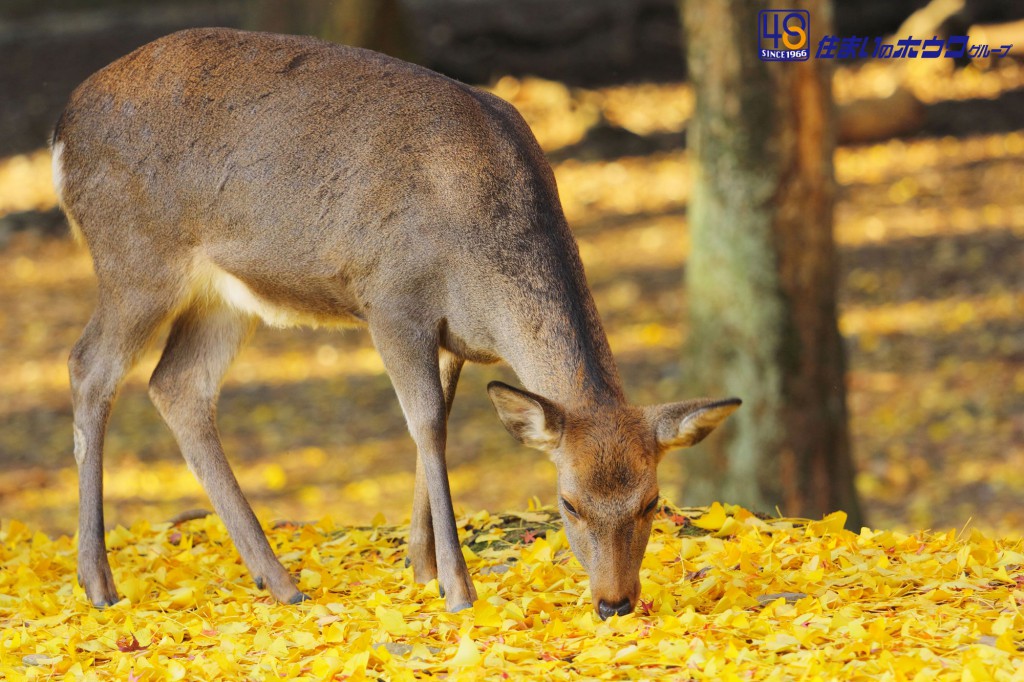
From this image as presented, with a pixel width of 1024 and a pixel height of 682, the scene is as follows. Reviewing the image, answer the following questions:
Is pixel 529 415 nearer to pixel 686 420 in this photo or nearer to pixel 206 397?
pixel 686 420

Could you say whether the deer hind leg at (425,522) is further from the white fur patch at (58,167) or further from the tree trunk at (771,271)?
the tree trunk at (771,271)

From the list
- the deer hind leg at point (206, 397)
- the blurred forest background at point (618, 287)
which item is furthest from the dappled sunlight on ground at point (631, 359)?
the deer hind leg at point (206, 397)

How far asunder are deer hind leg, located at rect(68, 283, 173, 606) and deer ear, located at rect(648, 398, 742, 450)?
228 cm

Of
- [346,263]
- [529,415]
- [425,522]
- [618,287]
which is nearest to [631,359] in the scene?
[618,287]

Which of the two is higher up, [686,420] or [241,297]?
[241,297]

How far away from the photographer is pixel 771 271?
8250mm

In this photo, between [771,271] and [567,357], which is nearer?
[567,357]

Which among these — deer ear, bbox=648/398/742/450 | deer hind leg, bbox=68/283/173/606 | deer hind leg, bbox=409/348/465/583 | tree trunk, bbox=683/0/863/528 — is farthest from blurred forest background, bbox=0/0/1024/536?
deer ear, bbox=648/398/742/450

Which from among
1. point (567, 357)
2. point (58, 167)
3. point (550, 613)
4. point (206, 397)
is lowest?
point (550, 613)

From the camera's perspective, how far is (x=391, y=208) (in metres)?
5.29

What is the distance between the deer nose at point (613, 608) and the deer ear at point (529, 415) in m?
0.56

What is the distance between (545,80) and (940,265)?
614 centimetres

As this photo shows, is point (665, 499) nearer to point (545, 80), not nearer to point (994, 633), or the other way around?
point (994, 633)

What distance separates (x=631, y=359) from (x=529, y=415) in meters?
7.87
